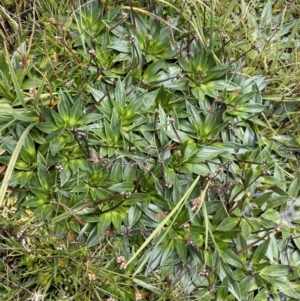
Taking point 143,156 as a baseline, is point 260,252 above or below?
below

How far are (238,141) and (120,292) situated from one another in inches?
39.7

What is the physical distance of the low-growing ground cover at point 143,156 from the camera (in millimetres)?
2090

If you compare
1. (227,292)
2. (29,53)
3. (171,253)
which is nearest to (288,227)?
(227,292)

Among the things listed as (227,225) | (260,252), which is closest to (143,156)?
(227,225)

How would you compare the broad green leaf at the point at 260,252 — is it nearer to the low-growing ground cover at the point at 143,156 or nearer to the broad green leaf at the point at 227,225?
the low-growing ground cover at the point at 143,156

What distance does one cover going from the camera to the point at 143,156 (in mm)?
2256

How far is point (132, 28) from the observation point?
2432mm

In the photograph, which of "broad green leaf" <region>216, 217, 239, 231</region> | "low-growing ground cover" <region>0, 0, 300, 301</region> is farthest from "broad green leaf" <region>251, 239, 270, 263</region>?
"broad green leaf" <region>216, 217, 239, 231</region>

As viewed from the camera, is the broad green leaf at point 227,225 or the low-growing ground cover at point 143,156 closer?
the low-growing ground cover at point 143,156

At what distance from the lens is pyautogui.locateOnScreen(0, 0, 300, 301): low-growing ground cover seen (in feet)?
6.86

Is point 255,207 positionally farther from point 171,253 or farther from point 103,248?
point 103,248

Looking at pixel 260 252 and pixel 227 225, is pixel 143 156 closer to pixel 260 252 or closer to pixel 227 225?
pixel 227 225

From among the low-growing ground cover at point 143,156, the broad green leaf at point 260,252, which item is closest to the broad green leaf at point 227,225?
the low-growing ground cover at point 143,156

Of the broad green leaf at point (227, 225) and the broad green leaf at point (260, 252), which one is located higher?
the broad green leaf at point (227, 225)
